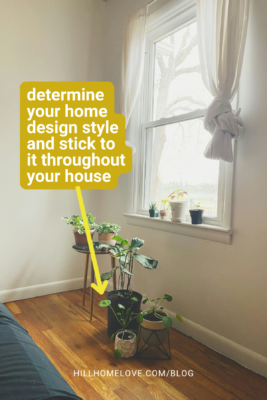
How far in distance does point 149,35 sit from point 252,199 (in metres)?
1.74

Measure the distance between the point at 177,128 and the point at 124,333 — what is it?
1530mm

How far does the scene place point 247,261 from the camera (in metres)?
1.81

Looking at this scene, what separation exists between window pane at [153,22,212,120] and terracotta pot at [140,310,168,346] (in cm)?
151

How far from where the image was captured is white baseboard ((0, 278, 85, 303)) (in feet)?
8.84

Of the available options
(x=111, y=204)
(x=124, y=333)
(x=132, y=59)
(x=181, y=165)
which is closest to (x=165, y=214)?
(x=181, y=165)

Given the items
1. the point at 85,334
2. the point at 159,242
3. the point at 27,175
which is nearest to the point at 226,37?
the point at 159,242

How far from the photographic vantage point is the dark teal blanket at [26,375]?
706 millimetres

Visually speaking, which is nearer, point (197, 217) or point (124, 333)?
point (124, 333)

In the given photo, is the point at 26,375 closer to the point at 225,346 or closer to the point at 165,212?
the point at 225,346

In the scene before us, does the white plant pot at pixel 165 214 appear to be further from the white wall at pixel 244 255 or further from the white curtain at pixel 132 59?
the white curtain at pixel 132 59

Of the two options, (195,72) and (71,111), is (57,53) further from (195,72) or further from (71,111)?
(195,72)

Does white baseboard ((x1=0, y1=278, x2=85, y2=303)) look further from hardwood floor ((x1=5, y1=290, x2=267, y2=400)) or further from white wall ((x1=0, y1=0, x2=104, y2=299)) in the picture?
hardwood floor ((x1=5, y1=290, x2=267, y2=400))

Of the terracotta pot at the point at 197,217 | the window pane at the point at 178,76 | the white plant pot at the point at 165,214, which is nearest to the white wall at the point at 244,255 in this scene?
the terracotta pot at the point at 197,217

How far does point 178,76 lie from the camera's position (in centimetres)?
242
